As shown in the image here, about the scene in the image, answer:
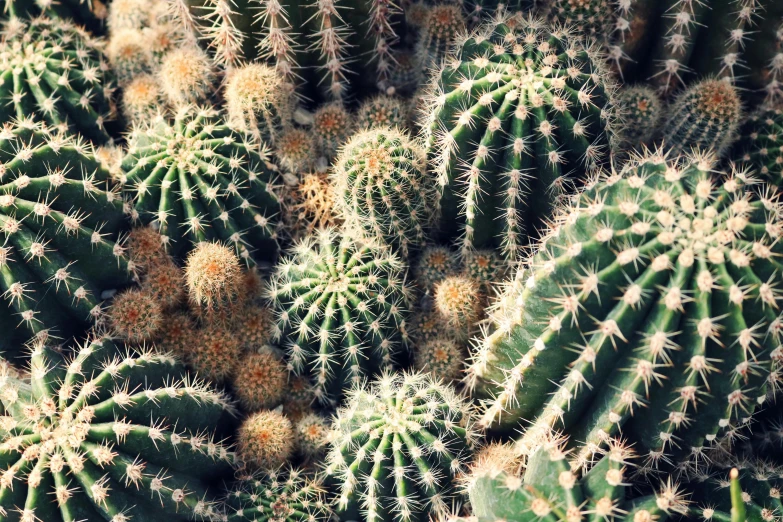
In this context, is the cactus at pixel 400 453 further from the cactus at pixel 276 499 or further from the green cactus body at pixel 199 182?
the green cactus body at pixel 199 182

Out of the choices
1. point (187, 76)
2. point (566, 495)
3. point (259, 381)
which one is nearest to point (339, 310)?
point (259, 381)

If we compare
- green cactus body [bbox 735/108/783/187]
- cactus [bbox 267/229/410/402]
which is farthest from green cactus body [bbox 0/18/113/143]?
green cactus body [bbox 735/108/783/187]

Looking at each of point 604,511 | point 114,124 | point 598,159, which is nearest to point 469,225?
point 598,159

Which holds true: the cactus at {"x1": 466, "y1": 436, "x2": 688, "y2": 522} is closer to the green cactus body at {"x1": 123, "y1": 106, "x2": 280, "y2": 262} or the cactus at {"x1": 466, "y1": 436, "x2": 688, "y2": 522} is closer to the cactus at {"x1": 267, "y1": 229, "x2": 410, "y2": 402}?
the cactus at {"x1": 267, "y1": 229, "x2": 410, "y2": 402}

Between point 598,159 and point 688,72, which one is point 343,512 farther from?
point 688,72

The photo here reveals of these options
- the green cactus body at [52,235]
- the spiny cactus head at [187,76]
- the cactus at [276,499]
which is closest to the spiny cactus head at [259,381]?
the cactus at [276,499]

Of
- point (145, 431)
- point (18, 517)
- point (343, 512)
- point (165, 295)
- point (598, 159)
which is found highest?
point (598, 159)

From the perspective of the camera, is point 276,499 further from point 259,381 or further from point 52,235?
point 52,235
